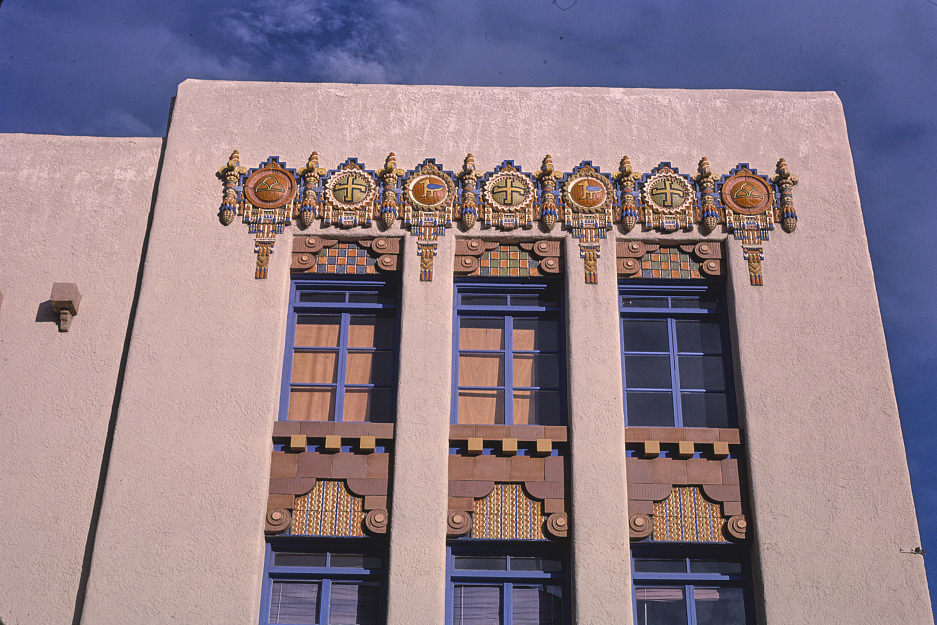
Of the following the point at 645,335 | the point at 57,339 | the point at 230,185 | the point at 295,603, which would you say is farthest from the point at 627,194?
the point at 57,339

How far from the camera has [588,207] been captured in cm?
1265

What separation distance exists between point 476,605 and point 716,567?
240 centimetres

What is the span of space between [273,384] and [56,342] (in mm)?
2472

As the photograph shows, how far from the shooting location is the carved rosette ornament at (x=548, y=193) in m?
12.5

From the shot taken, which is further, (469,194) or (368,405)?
(469,194)

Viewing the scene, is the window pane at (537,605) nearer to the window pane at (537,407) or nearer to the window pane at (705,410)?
the window pane at (537,407)

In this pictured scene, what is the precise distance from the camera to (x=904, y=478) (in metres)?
11.1

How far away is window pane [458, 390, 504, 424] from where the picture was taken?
11.9 metres

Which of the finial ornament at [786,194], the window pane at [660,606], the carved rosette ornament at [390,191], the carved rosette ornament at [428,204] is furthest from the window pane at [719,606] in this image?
the carved rosette ornament at [390,191]

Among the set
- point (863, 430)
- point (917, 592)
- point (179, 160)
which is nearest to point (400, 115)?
point (179, 160)

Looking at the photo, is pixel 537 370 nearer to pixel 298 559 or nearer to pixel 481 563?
pixel 481 563

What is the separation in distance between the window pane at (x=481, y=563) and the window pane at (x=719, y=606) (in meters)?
1.90

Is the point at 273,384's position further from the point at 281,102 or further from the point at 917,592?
the point at 917,592

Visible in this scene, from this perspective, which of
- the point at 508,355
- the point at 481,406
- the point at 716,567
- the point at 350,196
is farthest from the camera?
the point at 350,196
